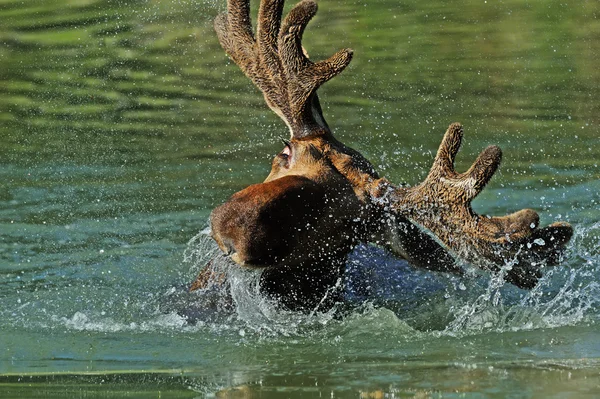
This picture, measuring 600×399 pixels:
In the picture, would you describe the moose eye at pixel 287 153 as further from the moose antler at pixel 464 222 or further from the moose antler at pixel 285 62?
the moose antler at pixel 464 222

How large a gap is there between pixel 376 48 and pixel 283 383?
9.33 meters

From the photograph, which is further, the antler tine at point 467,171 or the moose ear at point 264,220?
the antler tine at point 467,171

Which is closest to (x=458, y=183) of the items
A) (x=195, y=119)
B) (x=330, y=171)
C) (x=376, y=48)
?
(x=330, y=171)

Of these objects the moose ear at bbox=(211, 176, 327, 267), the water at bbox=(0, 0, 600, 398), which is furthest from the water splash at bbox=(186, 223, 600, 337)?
the moose ear at bbox=(211, 176, 327, 267)

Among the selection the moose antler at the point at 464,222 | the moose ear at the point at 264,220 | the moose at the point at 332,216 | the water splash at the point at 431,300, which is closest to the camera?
the moose ear at the point at 264,220

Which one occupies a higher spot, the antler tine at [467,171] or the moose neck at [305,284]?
the antler tine at [467,171]

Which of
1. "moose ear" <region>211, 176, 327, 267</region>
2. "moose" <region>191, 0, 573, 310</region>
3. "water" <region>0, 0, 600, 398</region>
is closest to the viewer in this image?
"moose ear" <region>211, 176, 327, 267</region>

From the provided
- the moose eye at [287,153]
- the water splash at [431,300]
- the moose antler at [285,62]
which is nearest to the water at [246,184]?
the water splash at [431,300]

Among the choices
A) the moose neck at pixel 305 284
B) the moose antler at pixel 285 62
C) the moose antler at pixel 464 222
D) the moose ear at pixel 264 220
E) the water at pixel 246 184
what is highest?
the moose antler at pixel 285 62

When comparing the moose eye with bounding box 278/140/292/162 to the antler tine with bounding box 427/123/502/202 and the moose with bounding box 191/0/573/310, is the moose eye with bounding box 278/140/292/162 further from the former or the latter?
the antler tine with bounding box 427/123/502/202

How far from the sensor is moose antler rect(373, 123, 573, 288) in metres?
5.60

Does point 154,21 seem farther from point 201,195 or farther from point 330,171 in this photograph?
point 330,171

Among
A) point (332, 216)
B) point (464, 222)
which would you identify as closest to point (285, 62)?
point (332, 216)

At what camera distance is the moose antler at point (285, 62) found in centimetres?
599
